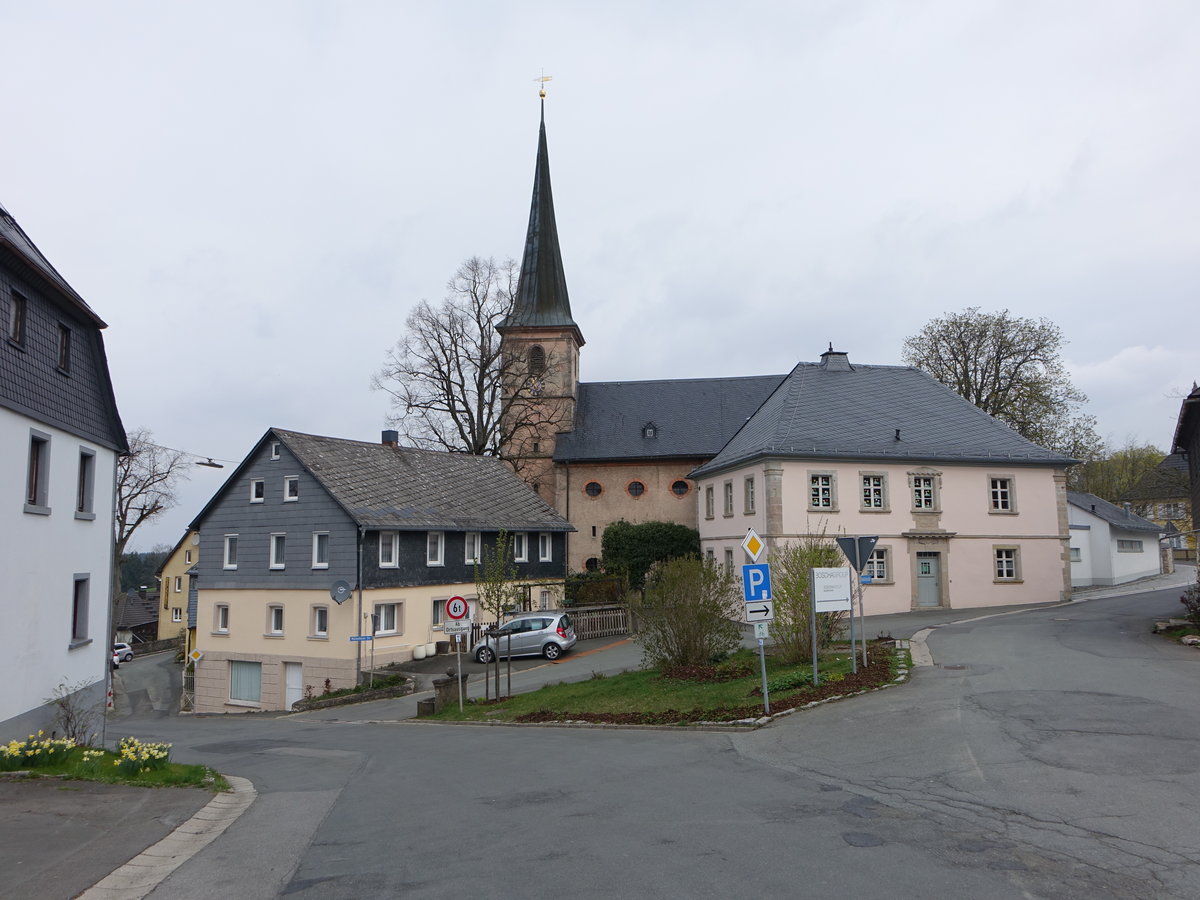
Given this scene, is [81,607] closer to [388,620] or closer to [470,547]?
[388,620]

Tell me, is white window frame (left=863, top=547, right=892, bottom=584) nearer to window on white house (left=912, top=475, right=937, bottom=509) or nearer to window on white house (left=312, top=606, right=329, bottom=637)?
window on white house (left=912, top=475, right=937, bottom=509)

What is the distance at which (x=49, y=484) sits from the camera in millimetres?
15406

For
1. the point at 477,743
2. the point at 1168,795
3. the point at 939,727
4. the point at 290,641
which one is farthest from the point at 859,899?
the point at 290,641

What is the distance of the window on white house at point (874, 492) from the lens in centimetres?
3294

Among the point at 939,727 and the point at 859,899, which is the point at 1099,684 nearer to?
the point at 939,727

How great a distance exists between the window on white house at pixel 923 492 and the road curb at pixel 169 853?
2776cm

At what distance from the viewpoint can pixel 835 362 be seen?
124 feet

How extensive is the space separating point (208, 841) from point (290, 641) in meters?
23.8

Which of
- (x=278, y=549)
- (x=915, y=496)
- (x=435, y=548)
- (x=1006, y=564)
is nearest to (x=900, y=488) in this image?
(x=915, y=496)

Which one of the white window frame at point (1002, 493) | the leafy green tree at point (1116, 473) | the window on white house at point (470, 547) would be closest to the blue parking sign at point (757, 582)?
the window on white house at point (470, 547)

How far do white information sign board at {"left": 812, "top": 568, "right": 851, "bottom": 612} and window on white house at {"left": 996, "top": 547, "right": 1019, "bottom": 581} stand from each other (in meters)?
20.1

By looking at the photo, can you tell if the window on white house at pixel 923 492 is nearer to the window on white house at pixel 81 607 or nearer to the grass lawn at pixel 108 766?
the window on white house at pixel 81 607

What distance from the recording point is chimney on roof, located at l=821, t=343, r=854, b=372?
3759 cm

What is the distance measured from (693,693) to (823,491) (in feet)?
57.8
